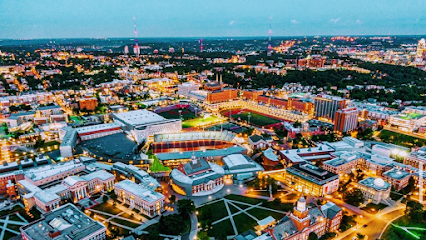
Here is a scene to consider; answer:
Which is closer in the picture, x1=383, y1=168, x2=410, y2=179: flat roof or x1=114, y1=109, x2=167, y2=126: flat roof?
x1=383, y1=168, x2=410, y2=179: flat roof

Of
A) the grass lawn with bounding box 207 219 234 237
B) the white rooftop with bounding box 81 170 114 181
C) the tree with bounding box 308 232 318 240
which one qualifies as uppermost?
the white rooftop with bounding box 81 170 114 181

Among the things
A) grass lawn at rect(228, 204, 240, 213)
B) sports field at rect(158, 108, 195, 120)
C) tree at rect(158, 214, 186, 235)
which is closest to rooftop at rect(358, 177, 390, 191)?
grass lawn at rect(228, 204, 240, 213)

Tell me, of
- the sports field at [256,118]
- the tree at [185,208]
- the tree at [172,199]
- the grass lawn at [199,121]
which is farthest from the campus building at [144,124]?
the tree at [185,208]

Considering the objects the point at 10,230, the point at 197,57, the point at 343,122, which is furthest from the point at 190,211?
the point at 197,57

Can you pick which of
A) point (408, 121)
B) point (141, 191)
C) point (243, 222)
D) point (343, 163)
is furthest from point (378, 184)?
point (408, 121)

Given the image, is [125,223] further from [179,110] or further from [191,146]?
[179,110]

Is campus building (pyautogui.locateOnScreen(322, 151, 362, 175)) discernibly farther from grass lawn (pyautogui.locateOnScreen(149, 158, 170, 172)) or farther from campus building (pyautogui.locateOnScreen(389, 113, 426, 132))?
grass lawn (pyautogui.locateOnScreen(149, 158, 170, 172))
